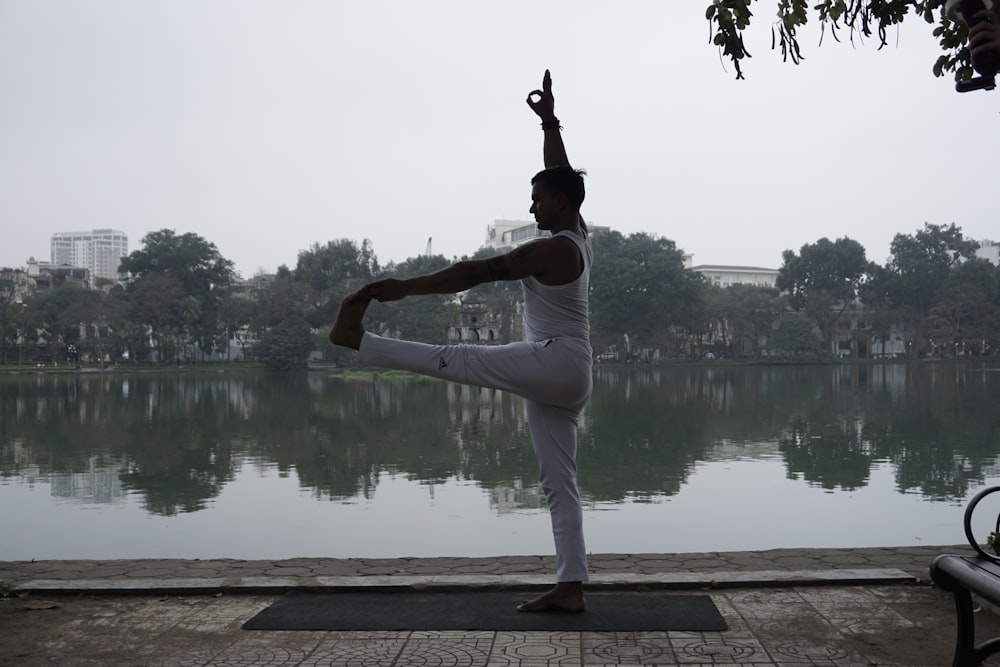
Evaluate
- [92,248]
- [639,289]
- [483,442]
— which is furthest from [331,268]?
[92,248]

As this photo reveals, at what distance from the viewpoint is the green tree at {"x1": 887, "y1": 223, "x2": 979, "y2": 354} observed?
54.8 m

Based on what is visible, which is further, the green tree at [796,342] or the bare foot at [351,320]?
the green tree at [796,342]

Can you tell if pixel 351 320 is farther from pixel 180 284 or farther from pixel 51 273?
pixel 51 273

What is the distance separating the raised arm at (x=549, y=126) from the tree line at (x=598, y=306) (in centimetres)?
3725

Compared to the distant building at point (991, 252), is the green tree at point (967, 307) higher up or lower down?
lower down

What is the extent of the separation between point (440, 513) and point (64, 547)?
2755 millimetres

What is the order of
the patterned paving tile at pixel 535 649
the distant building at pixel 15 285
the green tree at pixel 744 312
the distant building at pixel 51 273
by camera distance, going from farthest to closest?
the distant building at pixel 51 273, the green tree at pixel 744 312, the distant building at pixel 15 285, the patterned paving tile at pixel 535 649

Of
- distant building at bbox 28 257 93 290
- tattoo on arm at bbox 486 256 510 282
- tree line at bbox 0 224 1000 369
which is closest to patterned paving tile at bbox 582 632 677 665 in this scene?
tattoo on arm at bbox 486 256 510 282

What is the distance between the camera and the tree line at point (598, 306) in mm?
46375

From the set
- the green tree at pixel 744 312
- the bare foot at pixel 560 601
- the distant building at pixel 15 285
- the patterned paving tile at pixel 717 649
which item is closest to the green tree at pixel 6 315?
the distant building at pixel 15 285

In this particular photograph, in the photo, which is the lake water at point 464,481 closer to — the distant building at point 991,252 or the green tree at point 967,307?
the green tree at point 967,307

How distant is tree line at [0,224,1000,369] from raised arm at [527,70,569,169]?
3725 centimetres

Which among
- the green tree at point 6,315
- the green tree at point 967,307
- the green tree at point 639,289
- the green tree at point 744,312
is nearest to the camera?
the green tree at point 6,315

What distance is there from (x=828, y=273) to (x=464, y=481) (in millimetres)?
51266
